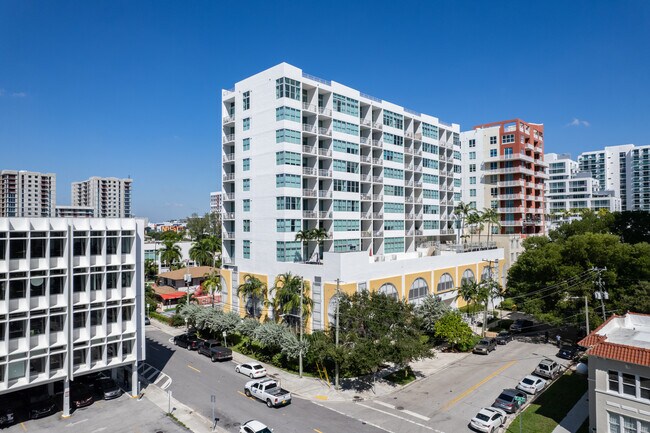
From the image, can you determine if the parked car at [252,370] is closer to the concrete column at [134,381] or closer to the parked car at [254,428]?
the concrete column at [134,381]

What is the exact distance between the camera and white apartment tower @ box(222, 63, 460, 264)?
56031 millimetres

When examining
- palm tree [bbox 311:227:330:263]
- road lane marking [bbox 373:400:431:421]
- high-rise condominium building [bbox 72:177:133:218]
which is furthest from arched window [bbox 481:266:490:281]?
high-rise condominium building [bbox 72:177:133:218]

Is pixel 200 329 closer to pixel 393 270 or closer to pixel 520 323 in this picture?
pixel 393 270

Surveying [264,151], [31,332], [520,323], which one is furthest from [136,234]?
[520,323]

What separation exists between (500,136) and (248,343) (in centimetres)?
7067

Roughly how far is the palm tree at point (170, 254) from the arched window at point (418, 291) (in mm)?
60147

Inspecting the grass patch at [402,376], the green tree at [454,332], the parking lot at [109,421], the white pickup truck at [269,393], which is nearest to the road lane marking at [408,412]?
the grass patch at [402,376]

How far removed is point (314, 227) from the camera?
59688 mm

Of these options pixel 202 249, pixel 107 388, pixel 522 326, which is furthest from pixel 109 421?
pixel 202 249

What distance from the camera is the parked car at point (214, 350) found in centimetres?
4565

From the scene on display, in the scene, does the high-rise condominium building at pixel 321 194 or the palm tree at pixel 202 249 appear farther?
the palm tree at pixel 202 249

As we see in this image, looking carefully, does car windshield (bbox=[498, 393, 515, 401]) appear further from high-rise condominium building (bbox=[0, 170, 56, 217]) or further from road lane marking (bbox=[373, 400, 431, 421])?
high-rise condominium building (bbox=[0, 170, 56, 217])

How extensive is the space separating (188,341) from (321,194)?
25323mm

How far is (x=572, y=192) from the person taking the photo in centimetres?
16725
